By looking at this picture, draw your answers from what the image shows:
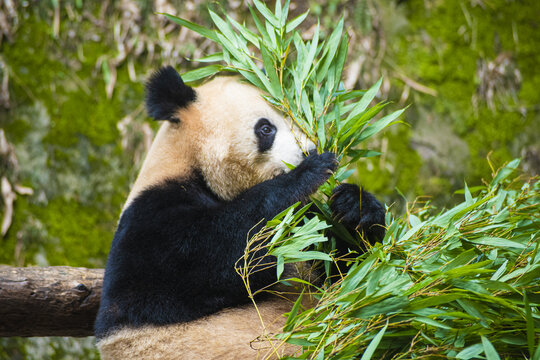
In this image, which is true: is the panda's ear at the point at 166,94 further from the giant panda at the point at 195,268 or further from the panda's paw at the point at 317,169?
the panda's paw at the point at 317,169

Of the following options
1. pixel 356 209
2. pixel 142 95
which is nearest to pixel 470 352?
pixel 356 209

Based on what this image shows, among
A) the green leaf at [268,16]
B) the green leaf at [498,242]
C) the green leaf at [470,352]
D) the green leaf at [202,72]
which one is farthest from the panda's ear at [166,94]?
the green leaf at [470,352]

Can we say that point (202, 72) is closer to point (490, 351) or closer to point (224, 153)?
point (224, 153)

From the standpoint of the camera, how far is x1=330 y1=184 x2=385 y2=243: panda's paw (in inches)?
89.0

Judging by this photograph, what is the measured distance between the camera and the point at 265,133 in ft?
9.17

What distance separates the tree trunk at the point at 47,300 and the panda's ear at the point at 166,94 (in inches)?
48.4

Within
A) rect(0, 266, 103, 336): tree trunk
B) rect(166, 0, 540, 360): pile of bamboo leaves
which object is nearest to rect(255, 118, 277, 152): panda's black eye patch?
rect(166, 0, 540, 360): pile of bamboo leaves

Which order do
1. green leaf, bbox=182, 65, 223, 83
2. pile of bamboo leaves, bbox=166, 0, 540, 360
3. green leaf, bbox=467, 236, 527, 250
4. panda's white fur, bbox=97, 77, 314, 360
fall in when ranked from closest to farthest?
pile of bamboo leaves, bbox=166, 0, 540, 360
green leaf, bbox=467, 236, 527, 250
panda's white fur, bbox=97, 77, 314, 360
green leaf, bbox=182, 65, 223, 83

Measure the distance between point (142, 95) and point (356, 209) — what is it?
3821mm

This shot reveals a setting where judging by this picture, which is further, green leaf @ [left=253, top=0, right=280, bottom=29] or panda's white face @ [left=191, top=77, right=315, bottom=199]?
panda's white face @ [left=191, top=77, right=315, bottom=199]

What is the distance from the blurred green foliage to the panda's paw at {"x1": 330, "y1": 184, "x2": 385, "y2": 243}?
3.16 meters

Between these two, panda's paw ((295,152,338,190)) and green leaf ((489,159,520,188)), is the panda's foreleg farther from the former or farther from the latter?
green leaf ((489,159,520,188))

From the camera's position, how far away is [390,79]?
18.4 ft

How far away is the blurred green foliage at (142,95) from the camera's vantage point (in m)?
5.08
